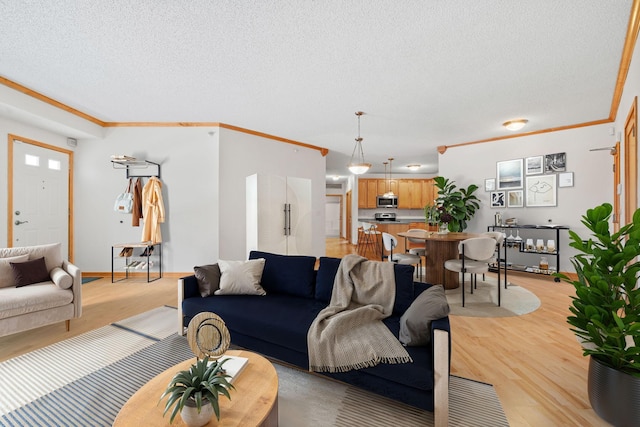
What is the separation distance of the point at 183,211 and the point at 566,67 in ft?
18.5

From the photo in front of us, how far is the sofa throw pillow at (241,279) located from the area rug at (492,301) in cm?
Answer: 229

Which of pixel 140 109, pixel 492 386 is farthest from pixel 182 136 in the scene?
pixel 492 386

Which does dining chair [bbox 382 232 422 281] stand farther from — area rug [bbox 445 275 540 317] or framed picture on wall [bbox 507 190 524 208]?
framed picture on wall [bbox 507 190 524 208]

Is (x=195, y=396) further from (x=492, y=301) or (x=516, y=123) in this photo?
(x=516, y=123)

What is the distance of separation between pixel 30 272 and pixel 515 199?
23.9 ft

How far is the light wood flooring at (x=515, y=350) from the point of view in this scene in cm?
178

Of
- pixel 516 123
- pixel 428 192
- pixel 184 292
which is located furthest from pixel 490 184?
pixel 184 292

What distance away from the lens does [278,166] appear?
5965 mm

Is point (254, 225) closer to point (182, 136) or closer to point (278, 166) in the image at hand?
point (278, 166)

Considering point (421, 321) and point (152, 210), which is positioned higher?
point (152, 210)

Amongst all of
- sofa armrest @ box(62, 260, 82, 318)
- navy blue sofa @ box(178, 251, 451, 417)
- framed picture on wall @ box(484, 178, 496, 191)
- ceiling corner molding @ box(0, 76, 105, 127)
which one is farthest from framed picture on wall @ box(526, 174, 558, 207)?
ceiling corner molding @ box(0, 76, 105, 127)

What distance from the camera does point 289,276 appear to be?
2.73 meters

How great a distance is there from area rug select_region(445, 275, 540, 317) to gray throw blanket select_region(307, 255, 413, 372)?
160 centimetres

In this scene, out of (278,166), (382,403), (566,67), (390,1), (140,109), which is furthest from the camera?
(278,166)
